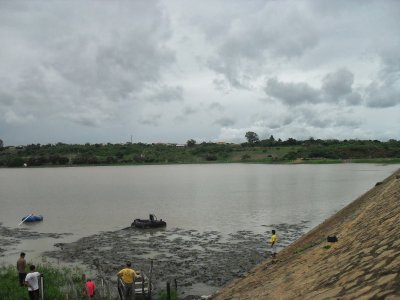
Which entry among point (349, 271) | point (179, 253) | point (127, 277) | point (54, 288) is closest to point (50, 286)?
point (54, 288)

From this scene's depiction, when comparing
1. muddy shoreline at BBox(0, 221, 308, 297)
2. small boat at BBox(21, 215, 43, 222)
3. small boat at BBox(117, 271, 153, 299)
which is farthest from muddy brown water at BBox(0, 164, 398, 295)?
small boat at BBox(117, 271, 153, 299)

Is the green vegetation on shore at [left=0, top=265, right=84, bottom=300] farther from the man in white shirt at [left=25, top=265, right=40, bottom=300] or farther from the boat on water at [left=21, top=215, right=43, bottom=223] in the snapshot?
the boat on water at [left=21, top=215, right=43, bottom=223]

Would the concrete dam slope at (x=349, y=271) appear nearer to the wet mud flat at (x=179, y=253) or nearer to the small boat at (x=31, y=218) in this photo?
the wet mud flat at (x=179, y=253)

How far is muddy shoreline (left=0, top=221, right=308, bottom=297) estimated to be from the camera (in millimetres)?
24781

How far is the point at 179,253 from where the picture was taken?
104 ft

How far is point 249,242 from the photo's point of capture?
34531 mm

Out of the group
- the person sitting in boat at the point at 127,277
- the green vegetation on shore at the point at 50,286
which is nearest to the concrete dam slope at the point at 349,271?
the person sitting in boat at the point at 127,277

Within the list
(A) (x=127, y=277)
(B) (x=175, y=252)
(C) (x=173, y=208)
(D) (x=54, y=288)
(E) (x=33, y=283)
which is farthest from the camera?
(C) (x=173, y=208)

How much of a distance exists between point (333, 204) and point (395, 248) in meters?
49.5

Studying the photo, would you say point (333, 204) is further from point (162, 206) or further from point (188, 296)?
point (188, 296)

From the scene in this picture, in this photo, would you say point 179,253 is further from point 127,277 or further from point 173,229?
point 127,277

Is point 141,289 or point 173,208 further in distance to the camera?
point 173,208

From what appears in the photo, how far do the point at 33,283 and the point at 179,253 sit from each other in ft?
51.3

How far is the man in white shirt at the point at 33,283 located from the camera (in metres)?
16.9
